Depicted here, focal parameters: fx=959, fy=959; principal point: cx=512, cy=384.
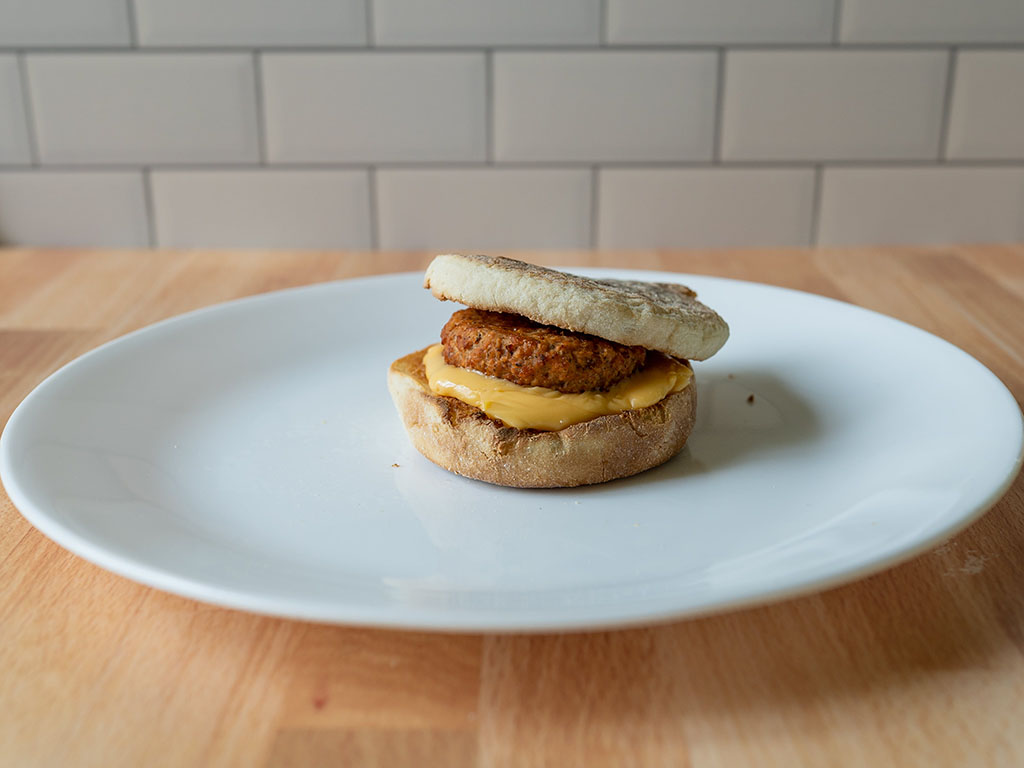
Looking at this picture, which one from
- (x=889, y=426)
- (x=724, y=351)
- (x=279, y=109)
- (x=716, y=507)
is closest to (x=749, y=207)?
(x=724, y=351)

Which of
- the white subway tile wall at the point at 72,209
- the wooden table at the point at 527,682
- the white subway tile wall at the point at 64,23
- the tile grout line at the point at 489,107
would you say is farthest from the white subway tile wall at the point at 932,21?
the white subway tile wall at the point at 72,209

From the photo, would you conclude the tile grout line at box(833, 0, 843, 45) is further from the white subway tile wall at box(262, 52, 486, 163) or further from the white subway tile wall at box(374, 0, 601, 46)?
the white subway tile wall at box(262, 52, 486, 163)

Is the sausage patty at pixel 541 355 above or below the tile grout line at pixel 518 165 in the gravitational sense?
below

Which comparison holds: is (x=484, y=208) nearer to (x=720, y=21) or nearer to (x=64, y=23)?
(x=720, y=21)

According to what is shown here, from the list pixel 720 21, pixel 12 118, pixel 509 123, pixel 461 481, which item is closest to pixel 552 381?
pixel 461 481

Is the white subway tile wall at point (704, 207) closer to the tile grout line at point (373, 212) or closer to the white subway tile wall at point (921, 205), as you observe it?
the white subway tile wall at point (921, 205)

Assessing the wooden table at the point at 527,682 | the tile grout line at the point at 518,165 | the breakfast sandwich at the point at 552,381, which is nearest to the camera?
the wooden table at the point at 527,682
